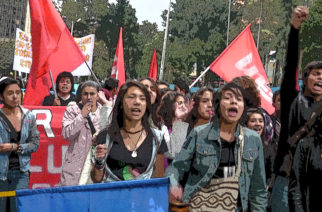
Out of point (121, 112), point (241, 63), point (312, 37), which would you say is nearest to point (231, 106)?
point (121, 112)

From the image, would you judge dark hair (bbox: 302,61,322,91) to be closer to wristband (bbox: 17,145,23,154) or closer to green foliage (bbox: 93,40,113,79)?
wristband (bbox: 17,145,23,154)

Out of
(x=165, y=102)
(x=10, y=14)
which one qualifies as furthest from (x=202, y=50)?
(x=165, y=102)

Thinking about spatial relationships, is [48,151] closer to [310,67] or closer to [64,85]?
[64,85]

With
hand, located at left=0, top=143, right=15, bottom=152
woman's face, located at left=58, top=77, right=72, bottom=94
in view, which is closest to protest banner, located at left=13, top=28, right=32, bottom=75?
woman's face, located at left=58, top=77, right=72, bottom=94

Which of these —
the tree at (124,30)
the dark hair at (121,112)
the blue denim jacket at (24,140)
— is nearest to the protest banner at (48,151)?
the blue denim jacket at (24,140)

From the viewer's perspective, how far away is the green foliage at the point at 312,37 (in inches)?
1970

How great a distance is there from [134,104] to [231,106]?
28.6 inches

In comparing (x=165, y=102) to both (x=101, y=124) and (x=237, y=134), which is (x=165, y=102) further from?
(x=237, y=134)

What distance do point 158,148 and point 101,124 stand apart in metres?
1.60

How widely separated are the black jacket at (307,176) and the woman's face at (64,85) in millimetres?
4372

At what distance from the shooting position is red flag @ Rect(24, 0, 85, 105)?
28.4 feet

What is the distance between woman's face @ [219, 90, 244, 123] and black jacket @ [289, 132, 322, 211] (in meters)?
0.49

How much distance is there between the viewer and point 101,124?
5582 millimetres

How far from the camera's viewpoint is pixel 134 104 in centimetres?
405
